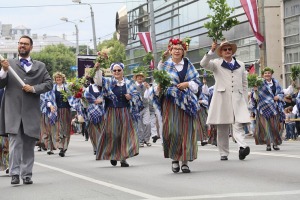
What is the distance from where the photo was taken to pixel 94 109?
63.4ft

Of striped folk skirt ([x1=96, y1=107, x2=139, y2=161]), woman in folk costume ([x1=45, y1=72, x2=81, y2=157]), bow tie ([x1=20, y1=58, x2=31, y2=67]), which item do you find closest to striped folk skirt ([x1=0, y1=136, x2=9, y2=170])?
striped folk skirt ([x1=96, y1=107, x2=139, y2=161])

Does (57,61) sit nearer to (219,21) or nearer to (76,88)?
(76,88)

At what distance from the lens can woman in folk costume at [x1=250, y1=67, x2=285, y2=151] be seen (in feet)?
60.7

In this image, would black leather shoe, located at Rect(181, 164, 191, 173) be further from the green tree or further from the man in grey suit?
the green tree

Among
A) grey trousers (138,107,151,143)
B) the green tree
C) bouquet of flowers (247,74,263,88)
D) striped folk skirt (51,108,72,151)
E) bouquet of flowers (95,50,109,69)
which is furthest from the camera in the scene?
the green tree

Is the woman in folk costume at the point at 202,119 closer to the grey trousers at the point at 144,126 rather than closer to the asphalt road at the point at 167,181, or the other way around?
the grey trousers at the point at 144,126

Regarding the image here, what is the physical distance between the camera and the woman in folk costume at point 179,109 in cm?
1328

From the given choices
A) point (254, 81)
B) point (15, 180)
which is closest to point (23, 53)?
point (15, 180)

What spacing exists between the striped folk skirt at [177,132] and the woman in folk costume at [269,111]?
17.5 feet

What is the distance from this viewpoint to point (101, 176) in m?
13.3

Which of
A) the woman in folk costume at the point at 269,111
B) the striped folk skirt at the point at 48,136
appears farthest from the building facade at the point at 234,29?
the woman in folk costume at the point at 269,111

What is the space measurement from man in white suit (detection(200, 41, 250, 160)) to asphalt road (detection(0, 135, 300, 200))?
1.58 ft

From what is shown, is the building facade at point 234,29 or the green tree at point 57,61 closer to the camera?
the building facade at point 234,29

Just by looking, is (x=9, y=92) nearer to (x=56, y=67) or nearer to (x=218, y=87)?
(x=218, y=87)
